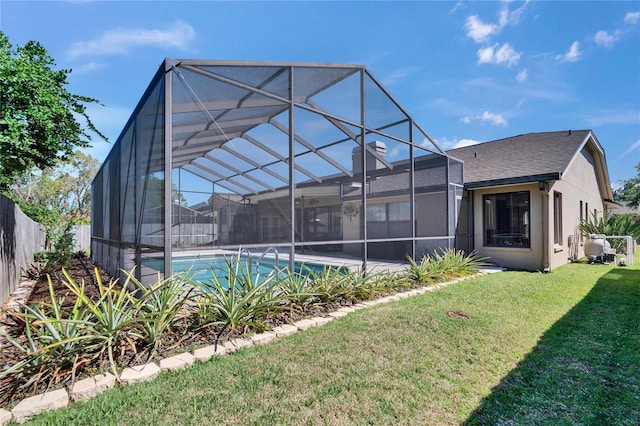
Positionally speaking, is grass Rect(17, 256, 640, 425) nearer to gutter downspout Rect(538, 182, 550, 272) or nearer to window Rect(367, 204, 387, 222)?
window Rect(367, 204, 387, 222)

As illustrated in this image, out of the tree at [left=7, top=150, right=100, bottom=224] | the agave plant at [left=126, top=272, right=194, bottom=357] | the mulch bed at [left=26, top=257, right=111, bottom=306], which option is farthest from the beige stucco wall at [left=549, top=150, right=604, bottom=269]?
the tree at [left=7, top=150, right=100, bottom=224]

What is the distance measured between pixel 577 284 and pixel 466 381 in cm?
593

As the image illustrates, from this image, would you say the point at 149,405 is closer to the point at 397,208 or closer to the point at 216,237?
the point at 216,237

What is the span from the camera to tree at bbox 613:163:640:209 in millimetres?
26328

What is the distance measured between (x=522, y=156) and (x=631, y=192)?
82.7ft

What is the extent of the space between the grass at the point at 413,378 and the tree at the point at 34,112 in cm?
366

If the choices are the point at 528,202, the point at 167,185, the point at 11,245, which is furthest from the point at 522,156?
the point at 11,245

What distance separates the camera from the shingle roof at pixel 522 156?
31.4ft

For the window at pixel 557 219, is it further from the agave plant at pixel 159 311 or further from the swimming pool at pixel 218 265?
the agave plant at pixel 159 311

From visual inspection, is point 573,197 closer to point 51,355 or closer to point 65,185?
point 51,355

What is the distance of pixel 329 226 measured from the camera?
6.23m

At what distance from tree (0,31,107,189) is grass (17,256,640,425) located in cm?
366

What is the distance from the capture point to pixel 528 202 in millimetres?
9023

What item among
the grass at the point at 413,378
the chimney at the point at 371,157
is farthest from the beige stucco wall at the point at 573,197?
the grass at the point at 413,378
